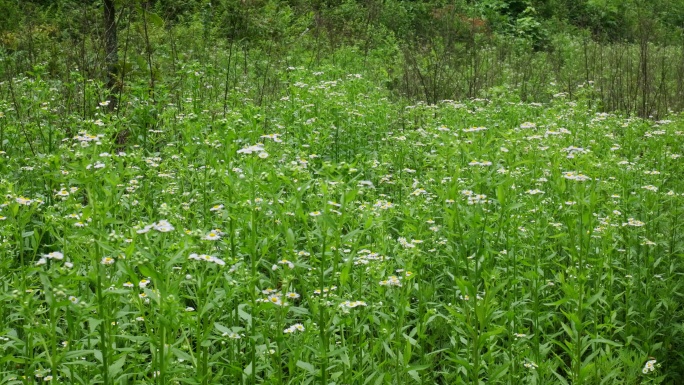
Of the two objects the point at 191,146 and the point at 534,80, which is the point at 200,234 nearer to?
the point at 191,146

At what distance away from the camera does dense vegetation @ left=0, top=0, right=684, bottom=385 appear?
2.75 m

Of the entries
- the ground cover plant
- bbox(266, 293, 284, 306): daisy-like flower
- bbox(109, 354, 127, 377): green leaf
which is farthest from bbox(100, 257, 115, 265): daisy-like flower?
bbox(266, 293, 284, 306): daisy-like flower

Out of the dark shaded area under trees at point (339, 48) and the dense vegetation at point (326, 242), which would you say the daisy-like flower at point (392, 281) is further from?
the dark shaded area under trees at point (339, 48)

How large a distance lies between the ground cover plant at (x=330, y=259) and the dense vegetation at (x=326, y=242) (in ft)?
0.08

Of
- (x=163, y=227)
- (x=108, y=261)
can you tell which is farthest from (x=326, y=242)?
(x=108, y=261)

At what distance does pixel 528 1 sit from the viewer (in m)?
19.4

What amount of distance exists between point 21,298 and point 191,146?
1997mm

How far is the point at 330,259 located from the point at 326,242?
0.36m

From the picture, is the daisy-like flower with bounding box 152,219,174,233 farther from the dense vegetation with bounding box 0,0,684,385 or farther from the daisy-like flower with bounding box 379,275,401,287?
the daisy-like flower with bounding box 379,275,401,287

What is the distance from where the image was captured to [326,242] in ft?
9.67

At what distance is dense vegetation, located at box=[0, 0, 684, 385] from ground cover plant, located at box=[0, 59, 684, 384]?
0.02 metres

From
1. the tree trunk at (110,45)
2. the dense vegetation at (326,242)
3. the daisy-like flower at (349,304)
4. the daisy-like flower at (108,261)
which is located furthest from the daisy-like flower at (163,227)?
the tree trunk at (110,45)

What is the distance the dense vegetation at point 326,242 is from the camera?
2.75m

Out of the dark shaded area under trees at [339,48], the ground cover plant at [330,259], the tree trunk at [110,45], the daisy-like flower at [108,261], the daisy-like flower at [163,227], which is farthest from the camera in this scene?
the dark shaded area under trees at [339,48]
